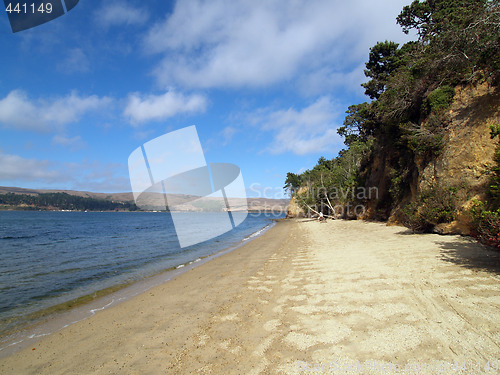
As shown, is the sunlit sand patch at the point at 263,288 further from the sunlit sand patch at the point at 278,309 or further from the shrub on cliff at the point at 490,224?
the shrub on cliff at the point at 490,224

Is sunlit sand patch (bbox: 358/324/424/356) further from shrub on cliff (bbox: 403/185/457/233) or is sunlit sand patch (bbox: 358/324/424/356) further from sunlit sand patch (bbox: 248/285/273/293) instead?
shrub on cliff (bbox: 403/185/457/233)

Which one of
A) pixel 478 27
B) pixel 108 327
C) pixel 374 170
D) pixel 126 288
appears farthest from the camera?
pixel 374 170

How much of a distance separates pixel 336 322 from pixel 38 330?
633 centimetres

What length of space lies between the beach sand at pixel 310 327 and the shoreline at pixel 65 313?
16.9 inches

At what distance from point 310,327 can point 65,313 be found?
6424 mm

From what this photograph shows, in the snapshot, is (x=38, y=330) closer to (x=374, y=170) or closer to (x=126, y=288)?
(x=126, y=288)

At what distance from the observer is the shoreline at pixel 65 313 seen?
4746 millimetres

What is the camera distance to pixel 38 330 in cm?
518

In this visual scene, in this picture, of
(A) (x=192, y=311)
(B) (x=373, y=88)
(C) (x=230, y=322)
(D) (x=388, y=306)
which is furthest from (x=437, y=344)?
(B) (x=373, y=88)

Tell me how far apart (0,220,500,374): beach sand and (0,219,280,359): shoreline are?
43 centimetres

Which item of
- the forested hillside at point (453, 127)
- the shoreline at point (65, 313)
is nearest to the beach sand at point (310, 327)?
the shoreline at point (65, 313)

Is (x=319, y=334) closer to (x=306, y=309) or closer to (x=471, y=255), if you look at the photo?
(x=306, y=309)

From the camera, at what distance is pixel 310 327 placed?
142 inches

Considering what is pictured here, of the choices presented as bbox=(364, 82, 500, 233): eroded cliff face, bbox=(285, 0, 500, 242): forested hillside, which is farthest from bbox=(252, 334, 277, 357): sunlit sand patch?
bbox=(364, 82, 500, 233): eroded cliff face
